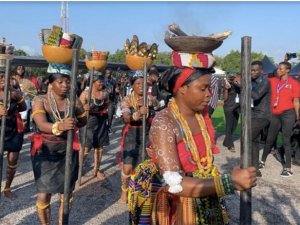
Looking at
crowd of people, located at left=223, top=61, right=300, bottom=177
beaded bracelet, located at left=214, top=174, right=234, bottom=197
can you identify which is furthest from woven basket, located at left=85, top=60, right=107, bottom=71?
beaded bracelet, located at left=214, top=174, right=234, bottom=197

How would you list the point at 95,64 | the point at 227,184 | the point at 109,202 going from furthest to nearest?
the point at 95,64, the point at 109,202, the point at 227,184

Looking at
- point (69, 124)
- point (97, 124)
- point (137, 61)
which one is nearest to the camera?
point (69, 124)

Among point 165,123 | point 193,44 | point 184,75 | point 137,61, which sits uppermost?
point 137,61

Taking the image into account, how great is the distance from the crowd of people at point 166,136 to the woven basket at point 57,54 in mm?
152

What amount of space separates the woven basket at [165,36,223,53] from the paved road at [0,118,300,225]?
3.06m

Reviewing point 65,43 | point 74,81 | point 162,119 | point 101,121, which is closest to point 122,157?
point 101,121

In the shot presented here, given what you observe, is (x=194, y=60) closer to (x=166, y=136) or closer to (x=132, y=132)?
(x=166, y=136)

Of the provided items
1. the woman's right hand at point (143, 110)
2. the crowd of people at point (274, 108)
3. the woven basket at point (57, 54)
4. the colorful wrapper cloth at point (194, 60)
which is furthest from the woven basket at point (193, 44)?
the crowd of people at point (274, 108)

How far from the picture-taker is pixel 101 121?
7.16 meters

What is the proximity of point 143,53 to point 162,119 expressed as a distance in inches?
113

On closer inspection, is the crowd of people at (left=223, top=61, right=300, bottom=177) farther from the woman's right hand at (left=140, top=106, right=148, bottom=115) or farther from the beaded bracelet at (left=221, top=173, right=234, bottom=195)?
the beaded bracelet at (left=221, top=173, right=234, bottom=195)

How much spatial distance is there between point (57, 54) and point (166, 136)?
1.90m

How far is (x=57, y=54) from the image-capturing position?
3.84 m

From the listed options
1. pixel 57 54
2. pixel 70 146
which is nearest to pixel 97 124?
pixel 57 54
